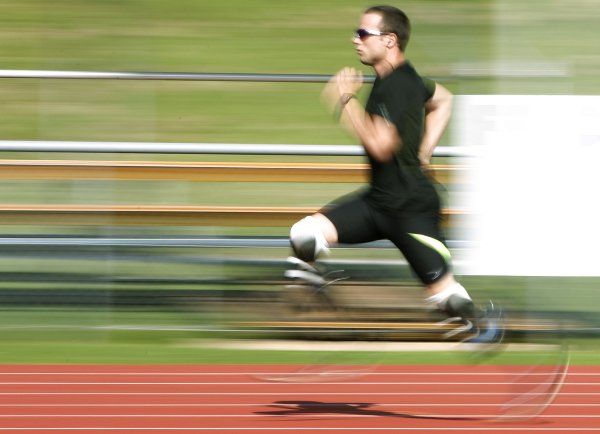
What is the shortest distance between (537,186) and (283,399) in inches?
83.1

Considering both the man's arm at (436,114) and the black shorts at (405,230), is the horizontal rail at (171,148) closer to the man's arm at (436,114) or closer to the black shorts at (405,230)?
the man's arm at (436,114)

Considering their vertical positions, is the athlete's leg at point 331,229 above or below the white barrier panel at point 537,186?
below

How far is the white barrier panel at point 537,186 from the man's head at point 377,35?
1.92 meters

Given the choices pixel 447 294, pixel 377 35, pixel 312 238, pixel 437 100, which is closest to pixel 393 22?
pixel 377 35

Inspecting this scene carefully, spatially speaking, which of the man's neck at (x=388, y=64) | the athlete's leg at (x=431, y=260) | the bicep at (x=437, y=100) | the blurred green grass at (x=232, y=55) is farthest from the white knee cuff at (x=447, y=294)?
the blurred green grass at (x=232, y=55)

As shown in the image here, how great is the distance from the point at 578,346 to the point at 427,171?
2.37m

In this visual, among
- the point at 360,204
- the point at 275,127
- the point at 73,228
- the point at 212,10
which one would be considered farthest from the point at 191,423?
the point at 212,10

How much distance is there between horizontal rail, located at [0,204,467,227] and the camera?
25.7 feet

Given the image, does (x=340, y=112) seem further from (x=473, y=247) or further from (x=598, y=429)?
(x=473, y=247)

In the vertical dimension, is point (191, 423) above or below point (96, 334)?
below

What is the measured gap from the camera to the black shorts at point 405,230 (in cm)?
533

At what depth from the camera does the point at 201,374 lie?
6.57 metres

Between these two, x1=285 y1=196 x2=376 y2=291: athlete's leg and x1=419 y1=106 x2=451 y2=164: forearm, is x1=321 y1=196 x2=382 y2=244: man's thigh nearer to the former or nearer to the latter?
x1=285 y1=196 x2=376 y2=291: athlete's leg

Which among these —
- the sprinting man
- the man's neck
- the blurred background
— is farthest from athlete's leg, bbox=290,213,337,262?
the blurred background
